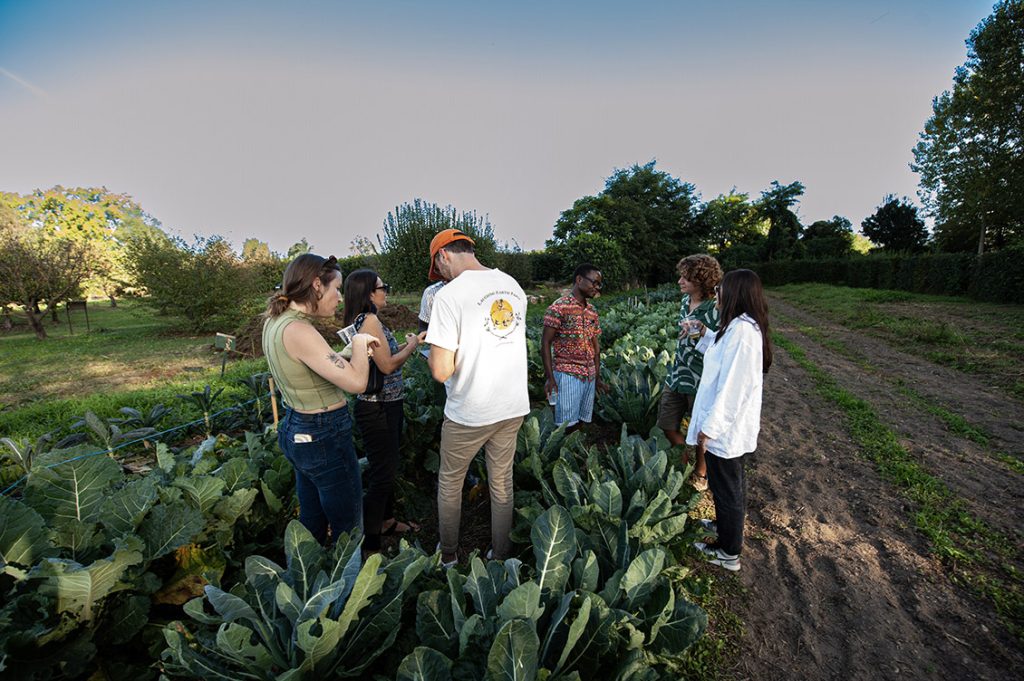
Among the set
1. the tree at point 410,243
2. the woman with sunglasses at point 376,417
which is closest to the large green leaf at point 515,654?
the woman with sunglasses at point 376,417

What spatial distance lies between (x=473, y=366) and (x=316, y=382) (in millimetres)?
786

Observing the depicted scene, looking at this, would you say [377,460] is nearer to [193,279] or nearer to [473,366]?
[473,366]

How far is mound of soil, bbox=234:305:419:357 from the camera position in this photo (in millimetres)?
9977

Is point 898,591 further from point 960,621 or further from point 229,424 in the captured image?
point 229,424

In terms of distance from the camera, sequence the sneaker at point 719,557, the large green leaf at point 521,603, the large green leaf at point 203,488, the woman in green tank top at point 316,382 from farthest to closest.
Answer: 1. the sneaker at point 719,557
2. the large green leaf at point 203,488
3. the woman in green tank top at point 316,382
4. the large green leaf at point 521,603

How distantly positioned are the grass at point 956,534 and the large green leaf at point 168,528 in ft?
13.3

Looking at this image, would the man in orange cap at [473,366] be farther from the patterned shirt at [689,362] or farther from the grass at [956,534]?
the grass at [956,534]

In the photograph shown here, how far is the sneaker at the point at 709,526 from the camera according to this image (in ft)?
8.77

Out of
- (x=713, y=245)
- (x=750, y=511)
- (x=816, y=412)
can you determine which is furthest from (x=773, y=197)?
(x=750, y=511)

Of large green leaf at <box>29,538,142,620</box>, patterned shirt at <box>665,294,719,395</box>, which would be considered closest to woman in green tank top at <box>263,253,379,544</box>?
large green leaf at <box>29,538,142,620</box>

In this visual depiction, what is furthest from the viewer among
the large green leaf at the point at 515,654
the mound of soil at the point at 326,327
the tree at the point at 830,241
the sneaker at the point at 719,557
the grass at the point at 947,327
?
the tree at the point at 830,241

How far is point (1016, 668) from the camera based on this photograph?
1975 mm

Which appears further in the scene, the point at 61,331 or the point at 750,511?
the point at 61,331

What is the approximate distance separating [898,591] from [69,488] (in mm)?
4312
